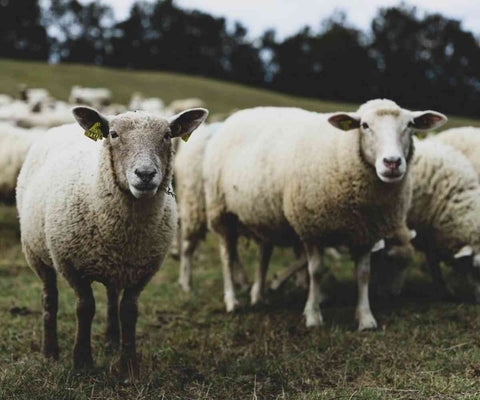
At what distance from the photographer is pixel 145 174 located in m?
3.71

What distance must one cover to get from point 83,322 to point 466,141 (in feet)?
18.1

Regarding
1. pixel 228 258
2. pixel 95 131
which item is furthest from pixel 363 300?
pixel 95 131

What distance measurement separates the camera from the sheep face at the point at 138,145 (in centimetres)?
Result: 374

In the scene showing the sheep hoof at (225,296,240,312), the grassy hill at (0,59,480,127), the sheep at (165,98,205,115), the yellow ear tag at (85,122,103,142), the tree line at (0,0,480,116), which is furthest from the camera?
the tree line at (0,0,480,116)

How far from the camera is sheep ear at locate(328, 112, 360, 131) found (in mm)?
5559

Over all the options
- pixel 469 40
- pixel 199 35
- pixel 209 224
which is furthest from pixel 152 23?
pixel 209 224

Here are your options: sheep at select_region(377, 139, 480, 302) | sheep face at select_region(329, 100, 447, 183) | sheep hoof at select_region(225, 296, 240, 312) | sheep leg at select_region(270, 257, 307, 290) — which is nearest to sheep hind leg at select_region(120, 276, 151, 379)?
sheep face at select_region(329, 100, 447, 183)

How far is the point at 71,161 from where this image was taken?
4.57 metres

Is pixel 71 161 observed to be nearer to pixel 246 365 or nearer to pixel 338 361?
pixel 246 365

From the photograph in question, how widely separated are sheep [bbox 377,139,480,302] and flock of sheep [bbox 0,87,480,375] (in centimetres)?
1

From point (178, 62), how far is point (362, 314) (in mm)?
58512

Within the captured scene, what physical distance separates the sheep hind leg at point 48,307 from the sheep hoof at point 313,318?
2.31m

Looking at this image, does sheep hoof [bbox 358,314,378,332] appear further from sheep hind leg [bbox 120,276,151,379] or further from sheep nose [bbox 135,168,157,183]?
sheep nose [bbox 135,168,157,183]

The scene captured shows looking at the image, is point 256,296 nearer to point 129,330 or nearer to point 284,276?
point 284,276
